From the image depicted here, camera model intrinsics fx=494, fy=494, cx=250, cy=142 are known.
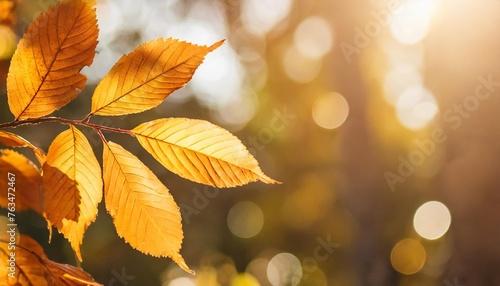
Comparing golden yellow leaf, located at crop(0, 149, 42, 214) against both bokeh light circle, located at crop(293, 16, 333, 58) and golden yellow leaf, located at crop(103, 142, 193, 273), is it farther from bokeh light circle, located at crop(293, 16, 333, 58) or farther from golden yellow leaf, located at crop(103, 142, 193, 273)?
Answer: bokeh light circle, located at crop(293, 16, 333, 58)

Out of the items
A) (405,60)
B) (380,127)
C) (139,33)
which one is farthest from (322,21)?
(139,33)

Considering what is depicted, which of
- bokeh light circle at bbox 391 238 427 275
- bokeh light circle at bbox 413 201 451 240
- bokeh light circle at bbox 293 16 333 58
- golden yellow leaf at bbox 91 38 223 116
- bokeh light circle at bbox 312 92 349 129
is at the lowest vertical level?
bokeh light circle at bbox 391 238 427 275

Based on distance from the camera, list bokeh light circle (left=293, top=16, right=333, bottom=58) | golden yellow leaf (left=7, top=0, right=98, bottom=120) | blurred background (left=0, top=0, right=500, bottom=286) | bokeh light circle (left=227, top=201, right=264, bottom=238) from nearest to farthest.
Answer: golden yellow leaf (left=7, top=0, right=98, bottom=120) → blurred background (left=0, top=0, right=500, bottom=286) → bokeh light circle (left=293, top=16, right=333, bottom=58) → bokeh light circle (left=227, top=201, right=264, bottom=238)

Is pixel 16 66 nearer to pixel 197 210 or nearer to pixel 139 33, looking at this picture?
pixel 139 33

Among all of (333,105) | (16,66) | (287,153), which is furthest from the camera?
(287,153)

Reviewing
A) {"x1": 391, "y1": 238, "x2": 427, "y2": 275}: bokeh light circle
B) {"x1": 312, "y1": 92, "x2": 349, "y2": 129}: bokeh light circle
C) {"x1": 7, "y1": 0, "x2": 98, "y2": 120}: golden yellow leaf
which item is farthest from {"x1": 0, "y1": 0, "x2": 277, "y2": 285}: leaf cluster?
{"x1": 391, "y1": 238, "x2": 427, "y2": 275}: bokeh light circle

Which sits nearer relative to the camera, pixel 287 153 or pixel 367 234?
pixel 367 234
